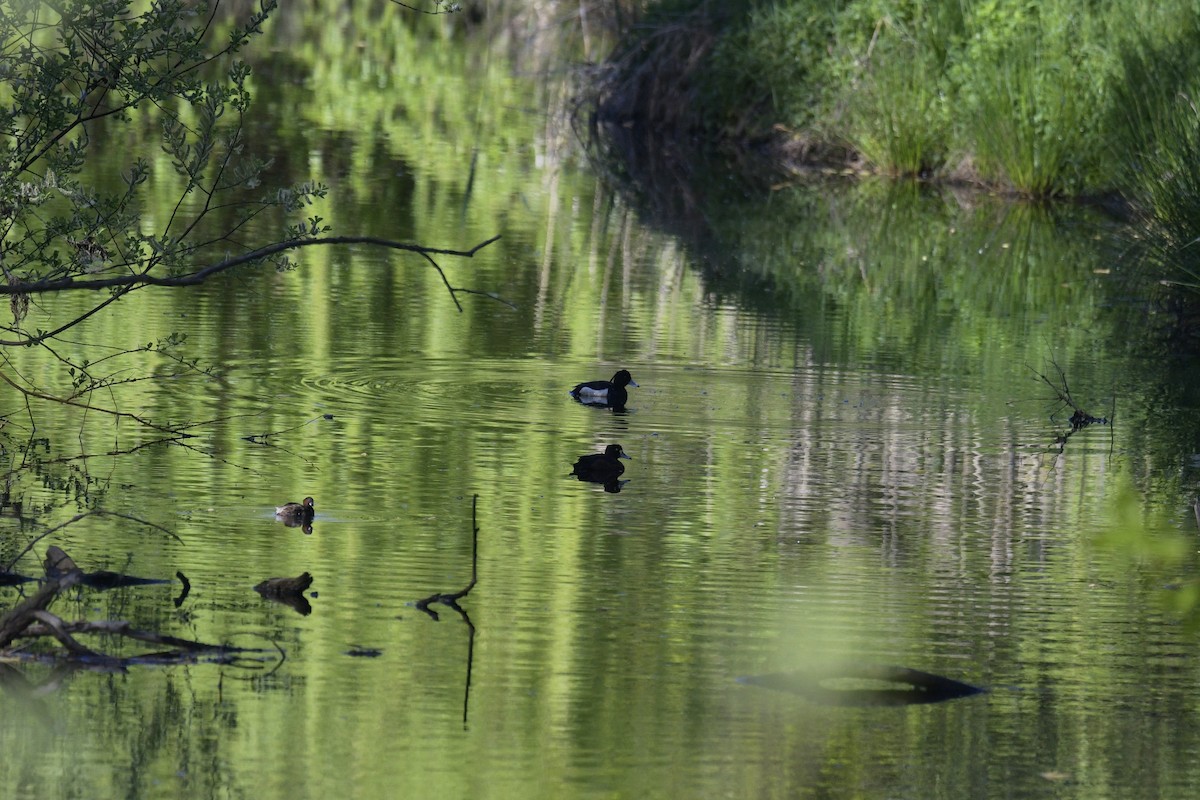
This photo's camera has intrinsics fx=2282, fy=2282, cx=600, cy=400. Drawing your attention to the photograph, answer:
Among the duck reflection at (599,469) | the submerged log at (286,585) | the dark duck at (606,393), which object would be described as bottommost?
the submerged log at (286,585)

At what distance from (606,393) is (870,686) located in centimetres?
479

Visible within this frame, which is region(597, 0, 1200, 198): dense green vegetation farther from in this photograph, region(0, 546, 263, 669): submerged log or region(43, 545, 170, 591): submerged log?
region(0, 546, 263, 669): submerged log

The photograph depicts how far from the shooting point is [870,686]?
6.58 metres

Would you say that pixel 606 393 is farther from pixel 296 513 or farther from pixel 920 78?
pixel 920 78

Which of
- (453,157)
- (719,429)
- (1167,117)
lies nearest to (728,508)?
(719,429)

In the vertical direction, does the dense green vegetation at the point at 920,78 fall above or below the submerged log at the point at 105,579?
above

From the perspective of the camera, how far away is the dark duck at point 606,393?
443 inches

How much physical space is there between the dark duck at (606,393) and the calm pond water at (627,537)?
0.33 ft

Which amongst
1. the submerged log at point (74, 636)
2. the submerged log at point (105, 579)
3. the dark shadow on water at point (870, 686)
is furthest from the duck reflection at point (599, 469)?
the submerged log at point (74, 636)

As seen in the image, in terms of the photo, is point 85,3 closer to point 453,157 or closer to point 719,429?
point 719,429

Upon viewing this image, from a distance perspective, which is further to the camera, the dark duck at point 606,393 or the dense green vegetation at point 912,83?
the dense green vegetation at point 912,83

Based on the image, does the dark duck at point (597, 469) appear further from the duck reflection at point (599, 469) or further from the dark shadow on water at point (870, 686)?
the dark shadow on water at point (870, 686)

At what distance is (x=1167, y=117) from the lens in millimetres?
14820

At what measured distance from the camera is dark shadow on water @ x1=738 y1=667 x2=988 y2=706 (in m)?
6.45
